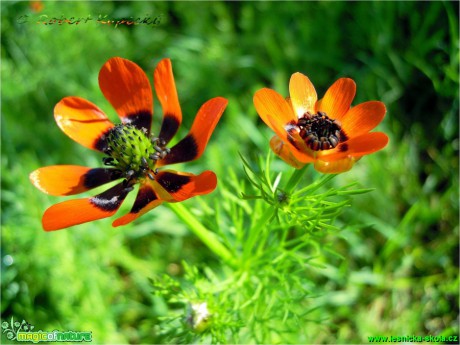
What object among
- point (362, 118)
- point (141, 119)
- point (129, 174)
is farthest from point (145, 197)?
point (362, 118)

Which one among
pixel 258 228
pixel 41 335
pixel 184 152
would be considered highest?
pixel 184 152

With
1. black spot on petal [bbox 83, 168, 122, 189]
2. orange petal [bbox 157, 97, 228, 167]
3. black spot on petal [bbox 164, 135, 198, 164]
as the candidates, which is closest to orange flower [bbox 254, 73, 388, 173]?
orange petal [bbox 157, 97, 228, 167]

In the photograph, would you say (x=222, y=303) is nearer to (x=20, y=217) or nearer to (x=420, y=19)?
(x=20, y=217)

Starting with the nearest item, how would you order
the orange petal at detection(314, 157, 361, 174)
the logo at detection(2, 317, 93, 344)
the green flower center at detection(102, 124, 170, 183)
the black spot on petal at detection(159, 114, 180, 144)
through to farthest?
the orange petal at detection(314, 157, 361, 174) → the green flower center at detection(102, 124, 170, 183) → the black spot on petal at detection(159, 114, 180, 144) → the logo at detection(2, 317, 93, 344)

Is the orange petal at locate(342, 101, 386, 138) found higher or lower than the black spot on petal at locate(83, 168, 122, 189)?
higher

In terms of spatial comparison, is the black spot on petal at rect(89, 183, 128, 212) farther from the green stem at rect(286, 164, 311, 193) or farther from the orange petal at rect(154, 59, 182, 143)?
the green stem at rect(286, 164, 311, 193)

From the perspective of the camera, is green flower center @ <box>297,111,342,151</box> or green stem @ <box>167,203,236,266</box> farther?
green stem @ <box>167,203,236,266</box>

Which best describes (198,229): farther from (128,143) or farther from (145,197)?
(128,143)
